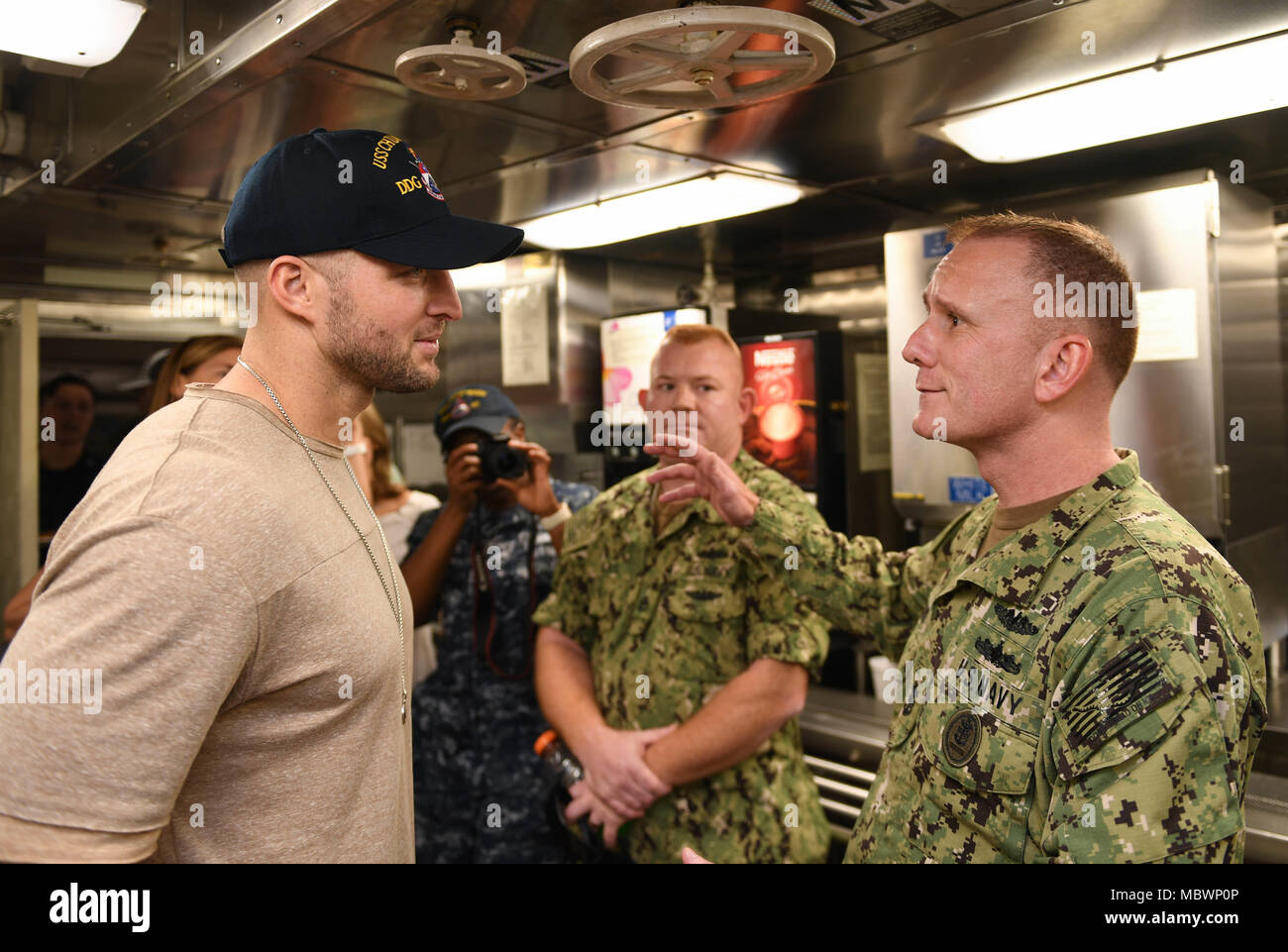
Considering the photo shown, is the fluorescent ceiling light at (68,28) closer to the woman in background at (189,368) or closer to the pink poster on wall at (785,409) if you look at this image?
the woman in background at (189,368)

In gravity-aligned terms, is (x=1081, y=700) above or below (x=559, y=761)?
above

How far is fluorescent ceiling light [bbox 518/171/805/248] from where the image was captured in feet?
9.64

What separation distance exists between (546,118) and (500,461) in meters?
0.90

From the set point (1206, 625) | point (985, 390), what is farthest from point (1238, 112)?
point (1206, 625)

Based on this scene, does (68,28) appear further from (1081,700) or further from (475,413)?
(1081,700)

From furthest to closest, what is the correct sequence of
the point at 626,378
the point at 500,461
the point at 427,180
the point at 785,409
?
the point at 626,378 < the point at 785,409 < the point at 500,461 < the point at 427,180

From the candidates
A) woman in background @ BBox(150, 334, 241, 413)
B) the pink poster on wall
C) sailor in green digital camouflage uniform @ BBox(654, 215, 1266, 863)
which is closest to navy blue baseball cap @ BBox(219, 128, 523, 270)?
sailor in green digital camouflage uniform @ BBox(654, 215, 1266, 863)

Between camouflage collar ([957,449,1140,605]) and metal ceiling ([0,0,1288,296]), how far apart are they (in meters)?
0.95

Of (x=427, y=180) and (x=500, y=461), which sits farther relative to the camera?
(x=500, y=461)

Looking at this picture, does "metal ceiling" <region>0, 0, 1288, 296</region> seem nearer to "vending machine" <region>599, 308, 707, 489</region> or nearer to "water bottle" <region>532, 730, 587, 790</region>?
"vending machine" <region>599, 308, 707, 489</region>

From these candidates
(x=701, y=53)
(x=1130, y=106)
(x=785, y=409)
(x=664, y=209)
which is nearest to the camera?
(x=701, y=53)

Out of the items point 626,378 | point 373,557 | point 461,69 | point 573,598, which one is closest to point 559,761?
point 573,598

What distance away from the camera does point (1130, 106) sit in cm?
221

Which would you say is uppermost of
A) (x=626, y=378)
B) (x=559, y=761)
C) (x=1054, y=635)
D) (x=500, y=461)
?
(x=626, y=378)
